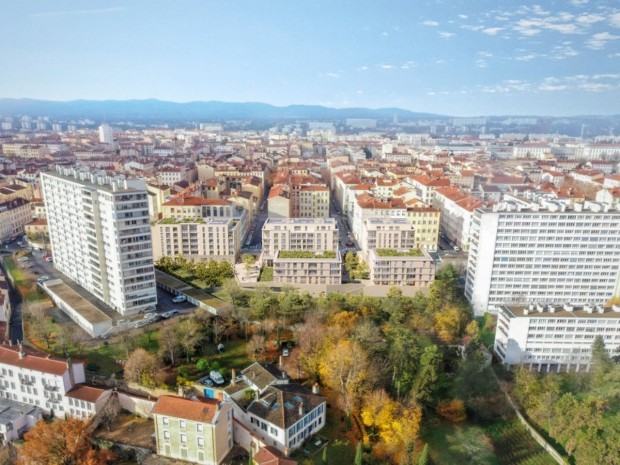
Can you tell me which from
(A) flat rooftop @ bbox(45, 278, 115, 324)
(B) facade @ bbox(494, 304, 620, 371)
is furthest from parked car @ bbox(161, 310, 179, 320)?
(B) facade @ bbox(494, 304, 620, 371)

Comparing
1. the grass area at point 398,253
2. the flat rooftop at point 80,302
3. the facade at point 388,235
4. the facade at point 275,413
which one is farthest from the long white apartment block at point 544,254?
the flat rooftop at point 80,302

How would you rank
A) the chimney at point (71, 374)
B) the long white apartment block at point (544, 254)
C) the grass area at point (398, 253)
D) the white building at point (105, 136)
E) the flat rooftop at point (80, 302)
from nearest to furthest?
the chimney at point (71, 374) → the flat rooftop at point (80, 302) → the long white apartment block at point (544, 254) → the grass area at point (398, 253) → the white building at point (105, 136)

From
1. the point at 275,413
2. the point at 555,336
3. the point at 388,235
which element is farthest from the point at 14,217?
the point at 555,336

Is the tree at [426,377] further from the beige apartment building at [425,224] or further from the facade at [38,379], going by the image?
the beige apartment building at [425,224]

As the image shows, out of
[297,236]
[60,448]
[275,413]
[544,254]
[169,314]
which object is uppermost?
[544,254]

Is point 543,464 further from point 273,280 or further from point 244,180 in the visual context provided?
point 244,180

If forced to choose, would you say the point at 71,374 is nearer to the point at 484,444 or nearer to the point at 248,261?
the point at 248,261

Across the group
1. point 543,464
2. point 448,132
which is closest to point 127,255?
point 543,464
